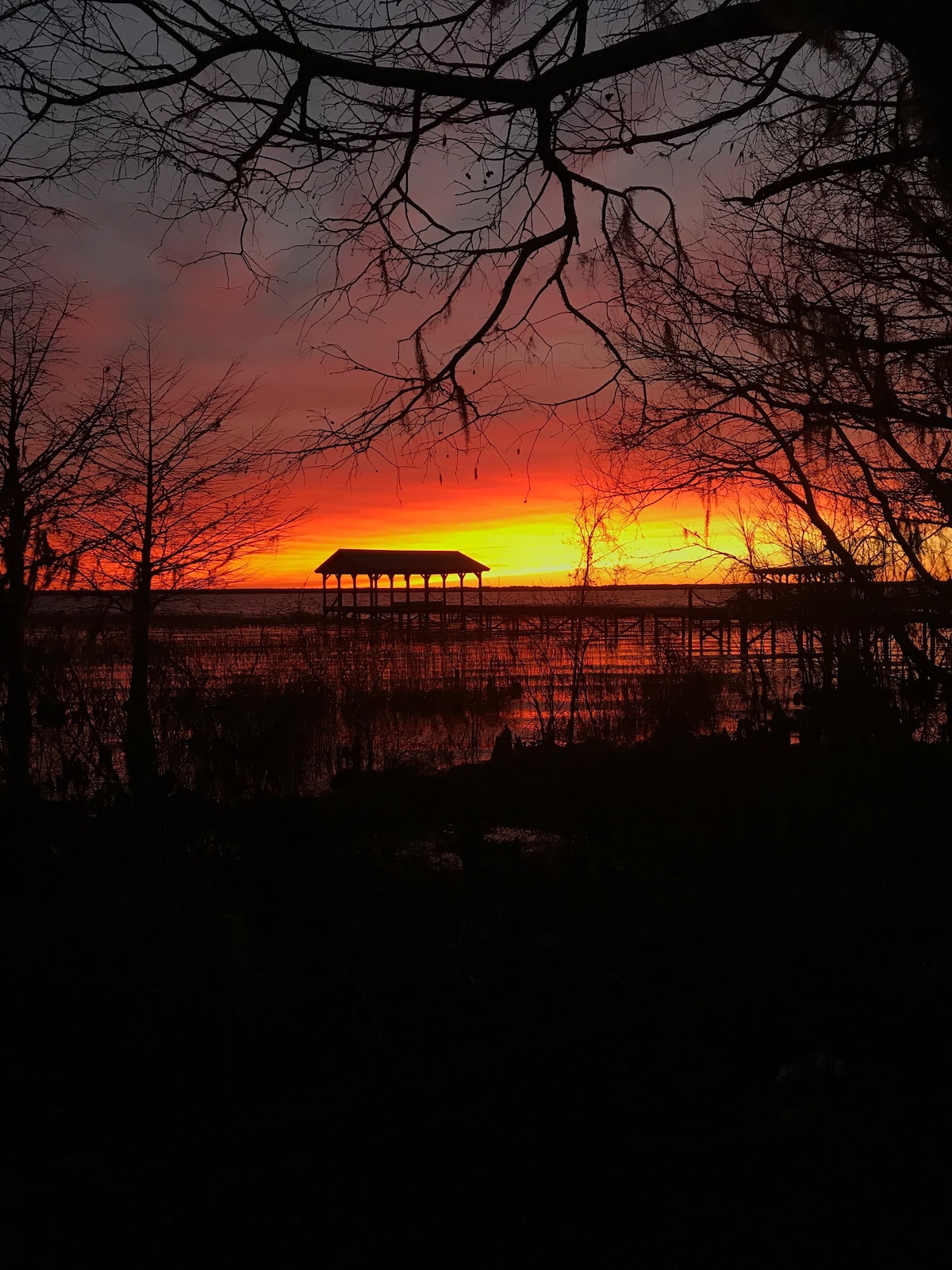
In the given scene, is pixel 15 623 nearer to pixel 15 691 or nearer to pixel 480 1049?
pixel 15 691

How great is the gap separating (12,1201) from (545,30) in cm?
412

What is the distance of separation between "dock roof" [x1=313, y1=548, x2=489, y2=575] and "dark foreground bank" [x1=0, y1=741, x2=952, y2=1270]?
50.6 meters

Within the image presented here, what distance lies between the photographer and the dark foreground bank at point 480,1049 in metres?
2.62

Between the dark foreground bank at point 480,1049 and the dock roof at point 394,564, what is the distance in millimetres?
50571

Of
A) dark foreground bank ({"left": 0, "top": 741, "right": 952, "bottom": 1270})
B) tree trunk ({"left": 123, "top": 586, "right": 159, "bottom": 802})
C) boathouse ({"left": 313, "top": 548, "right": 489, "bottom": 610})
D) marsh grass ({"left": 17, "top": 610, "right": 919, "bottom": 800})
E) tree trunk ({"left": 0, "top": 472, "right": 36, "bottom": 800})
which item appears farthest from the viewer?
boathouse ({"left": 313, "top": 548, "right": 489, "bottom": 610})

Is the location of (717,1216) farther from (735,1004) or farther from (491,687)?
(491,687)

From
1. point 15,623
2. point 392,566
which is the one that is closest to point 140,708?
point 15,623

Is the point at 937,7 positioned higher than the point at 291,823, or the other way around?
the point at 937,7

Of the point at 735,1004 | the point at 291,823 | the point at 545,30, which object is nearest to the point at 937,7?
the point at 545,30

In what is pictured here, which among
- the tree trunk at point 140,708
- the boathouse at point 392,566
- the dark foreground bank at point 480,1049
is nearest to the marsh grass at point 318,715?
the tree trunk at point 140,708

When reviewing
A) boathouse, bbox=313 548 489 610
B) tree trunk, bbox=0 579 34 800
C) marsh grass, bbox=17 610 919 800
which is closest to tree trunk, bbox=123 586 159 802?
marsh grass, bbox=17 610 919 800

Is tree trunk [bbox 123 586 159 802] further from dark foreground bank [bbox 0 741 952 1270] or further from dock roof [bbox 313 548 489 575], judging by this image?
dock roof [bbox 313 548 489 575]

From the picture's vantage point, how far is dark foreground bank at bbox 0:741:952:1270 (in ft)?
8.60

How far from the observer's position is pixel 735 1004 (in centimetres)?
385
